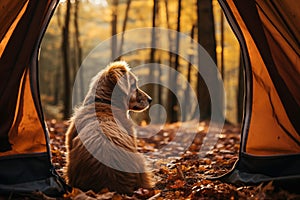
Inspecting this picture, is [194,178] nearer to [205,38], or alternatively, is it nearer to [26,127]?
[26,127]

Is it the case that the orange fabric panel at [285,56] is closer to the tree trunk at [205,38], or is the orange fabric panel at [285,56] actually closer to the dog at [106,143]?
the dog at [106,143]

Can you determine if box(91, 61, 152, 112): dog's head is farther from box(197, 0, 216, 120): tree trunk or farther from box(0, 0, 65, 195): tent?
box(197, 0, 216, 120): tree trunk

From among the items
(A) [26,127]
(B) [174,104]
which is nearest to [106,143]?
(A) [26,127]

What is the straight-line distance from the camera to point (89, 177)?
4.32 metres

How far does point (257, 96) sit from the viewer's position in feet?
15.6

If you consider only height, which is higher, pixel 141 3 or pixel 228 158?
pixel 141 3

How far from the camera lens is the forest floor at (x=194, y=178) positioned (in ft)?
13.2

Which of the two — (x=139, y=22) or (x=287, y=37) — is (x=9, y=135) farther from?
(x=139, y=22)

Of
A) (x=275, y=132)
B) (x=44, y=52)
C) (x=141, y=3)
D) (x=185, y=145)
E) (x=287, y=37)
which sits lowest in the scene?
(x=185, y=145)

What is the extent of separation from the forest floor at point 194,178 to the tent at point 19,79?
41 cm

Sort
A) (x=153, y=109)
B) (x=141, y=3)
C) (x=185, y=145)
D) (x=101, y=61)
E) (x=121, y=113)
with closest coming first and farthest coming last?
(x=121, y=113) → (x=185, y=145) → (x=141, y=3) → (x=153, y=109) → (x=101, y=61)

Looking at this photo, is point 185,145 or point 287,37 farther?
point 185,145

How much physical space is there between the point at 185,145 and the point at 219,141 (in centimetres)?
72

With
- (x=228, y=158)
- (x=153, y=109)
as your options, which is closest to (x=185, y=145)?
(x=228, y=158)
